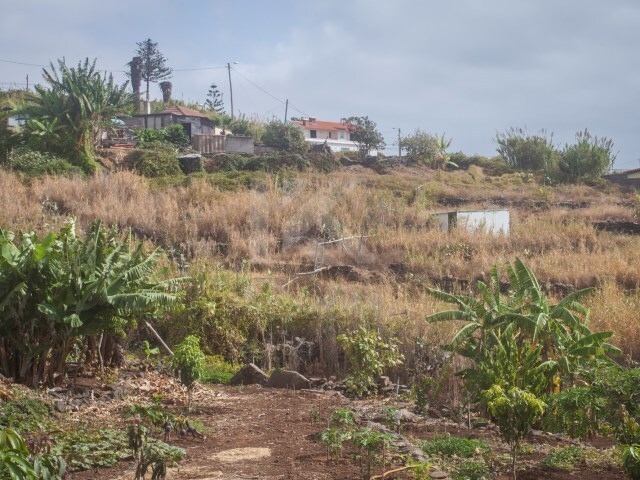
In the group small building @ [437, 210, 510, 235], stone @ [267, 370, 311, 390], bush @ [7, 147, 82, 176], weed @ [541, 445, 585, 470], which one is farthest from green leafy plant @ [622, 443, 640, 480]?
bush @ [7, 147, 82, 176]

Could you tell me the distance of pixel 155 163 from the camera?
33156 mm

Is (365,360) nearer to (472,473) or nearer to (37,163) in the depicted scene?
(472,473)

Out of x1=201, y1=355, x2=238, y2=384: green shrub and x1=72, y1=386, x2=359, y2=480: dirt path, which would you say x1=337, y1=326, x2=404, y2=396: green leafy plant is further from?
x1=201, y1=355, x2=238, y2=384: green shrub

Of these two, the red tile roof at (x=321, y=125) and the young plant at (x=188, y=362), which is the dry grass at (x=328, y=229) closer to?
the young plant at (x=188, y=362)

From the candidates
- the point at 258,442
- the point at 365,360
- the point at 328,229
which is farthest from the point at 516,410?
the point at 328,229

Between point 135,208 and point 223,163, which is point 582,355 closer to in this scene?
point 135,208

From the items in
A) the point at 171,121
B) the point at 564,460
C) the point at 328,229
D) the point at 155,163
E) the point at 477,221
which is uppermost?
the point at 171,121

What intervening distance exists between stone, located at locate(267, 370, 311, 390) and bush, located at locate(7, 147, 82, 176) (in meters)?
21.4

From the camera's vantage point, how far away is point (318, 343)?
1191 centimetres

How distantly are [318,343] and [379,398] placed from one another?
8.10ft

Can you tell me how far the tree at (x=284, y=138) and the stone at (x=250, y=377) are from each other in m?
33.0

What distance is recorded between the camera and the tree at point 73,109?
3291cm

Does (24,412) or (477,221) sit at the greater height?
(477,221)

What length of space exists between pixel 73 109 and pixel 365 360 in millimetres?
28007
